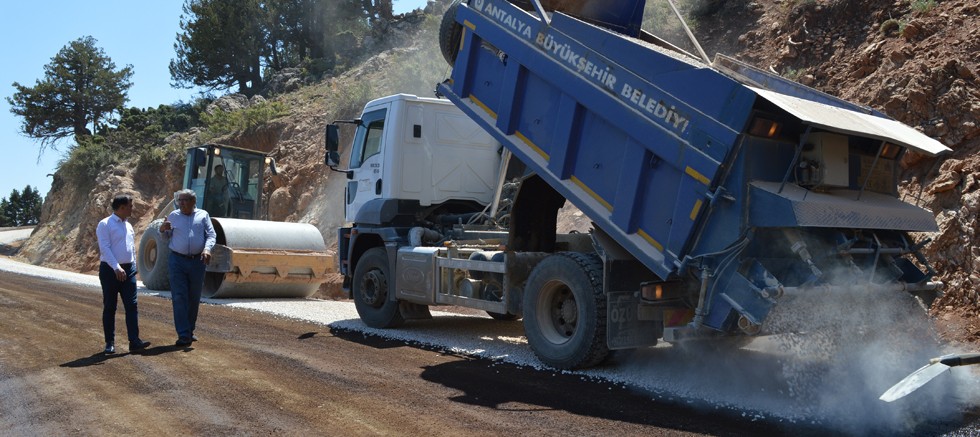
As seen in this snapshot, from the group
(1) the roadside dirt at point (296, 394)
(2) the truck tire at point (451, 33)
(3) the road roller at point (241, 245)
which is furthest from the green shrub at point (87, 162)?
(2) the truck tire at point (451, 33)

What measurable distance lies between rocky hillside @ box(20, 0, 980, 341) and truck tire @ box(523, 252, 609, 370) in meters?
3.52

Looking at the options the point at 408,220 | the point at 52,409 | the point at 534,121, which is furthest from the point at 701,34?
the point at 52,409

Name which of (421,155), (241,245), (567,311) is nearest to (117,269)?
(421,155)

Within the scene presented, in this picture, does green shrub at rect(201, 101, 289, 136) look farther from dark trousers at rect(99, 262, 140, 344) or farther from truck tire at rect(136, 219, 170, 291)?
dark trousers at rect(99, 262, 140, 344)

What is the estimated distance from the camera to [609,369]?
705cm

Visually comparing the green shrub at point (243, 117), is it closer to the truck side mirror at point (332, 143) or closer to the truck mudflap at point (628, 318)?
the truck side mirror at point (332, 143)

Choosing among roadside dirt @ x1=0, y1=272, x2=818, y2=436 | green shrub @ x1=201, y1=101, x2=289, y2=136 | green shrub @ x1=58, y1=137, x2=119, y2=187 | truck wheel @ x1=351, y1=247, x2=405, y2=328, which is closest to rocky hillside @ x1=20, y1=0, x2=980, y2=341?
green shrub @ x1=201, y1=101, x2=289, y2=136

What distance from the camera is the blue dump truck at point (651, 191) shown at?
18.7ft

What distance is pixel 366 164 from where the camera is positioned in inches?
419

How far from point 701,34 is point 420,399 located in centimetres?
1364

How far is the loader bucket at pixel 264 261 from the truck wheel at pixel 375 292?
369 centimetres

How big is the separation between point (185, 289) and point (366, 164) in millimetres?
3293

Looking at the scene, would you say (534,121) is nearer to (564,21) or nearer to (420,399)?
(564,21)

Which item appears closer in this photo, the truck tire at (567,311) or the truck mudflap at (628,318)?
the truck mudflap at (628,318)
